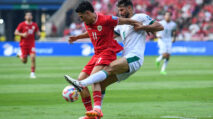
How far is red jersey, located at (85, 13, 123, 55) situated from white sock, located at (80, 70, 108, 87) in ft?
1.61

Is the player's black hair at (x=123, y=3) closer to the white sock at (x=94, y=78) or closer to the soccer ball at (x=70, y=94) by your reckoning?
the white sock at (x=94, y=78)

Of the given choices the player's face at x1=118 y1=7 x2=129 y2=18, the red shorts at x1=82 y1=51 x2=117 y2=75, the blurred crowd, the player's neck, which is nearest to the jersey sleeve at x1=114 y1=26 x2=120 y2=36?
the player's face at x1=118 y1=7 x2=129 y2=18

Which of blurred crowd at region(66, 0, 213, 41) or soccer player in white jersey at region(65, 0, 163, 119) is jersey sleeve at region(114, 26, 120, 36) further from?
blurred crowd at region(66, 0, 213, 41)

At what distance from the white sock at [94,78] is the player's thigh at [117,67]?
0.54 ft

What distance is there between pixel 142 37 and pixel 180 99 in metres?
3.25

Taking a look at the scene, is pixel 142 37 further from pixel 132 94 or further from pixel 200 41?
pixel 200 41

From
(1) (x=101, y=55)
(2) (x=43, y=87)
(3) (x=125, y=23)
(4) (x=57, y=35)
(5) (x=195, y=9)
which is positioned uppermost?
(3) (x=125, y=23)

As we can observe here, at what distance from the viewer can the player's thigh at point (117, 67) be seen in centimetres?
780

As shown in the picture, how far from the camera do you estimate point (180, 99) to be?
11094mm

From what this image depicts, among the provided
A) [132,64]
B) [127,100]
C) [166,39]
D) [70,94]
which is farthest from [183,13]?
[70,94]

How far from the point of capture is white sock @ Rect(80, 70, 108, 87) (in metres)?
7.59

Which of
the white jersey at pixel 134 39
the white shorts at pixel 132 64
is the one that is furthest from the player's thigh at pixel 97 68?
the white jersey at pixel 134 39

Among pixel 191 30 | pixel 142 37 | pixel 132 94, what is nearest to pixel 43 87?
pixel 132 94

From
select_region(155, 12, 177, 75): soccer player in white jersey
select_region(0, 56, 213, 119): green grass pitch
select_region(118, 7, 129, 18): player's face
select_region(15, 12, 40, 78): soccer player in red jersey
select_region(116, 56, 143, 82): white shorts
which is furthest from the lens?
select_region(155, 12, 177, 75): soccer player in white jersey
